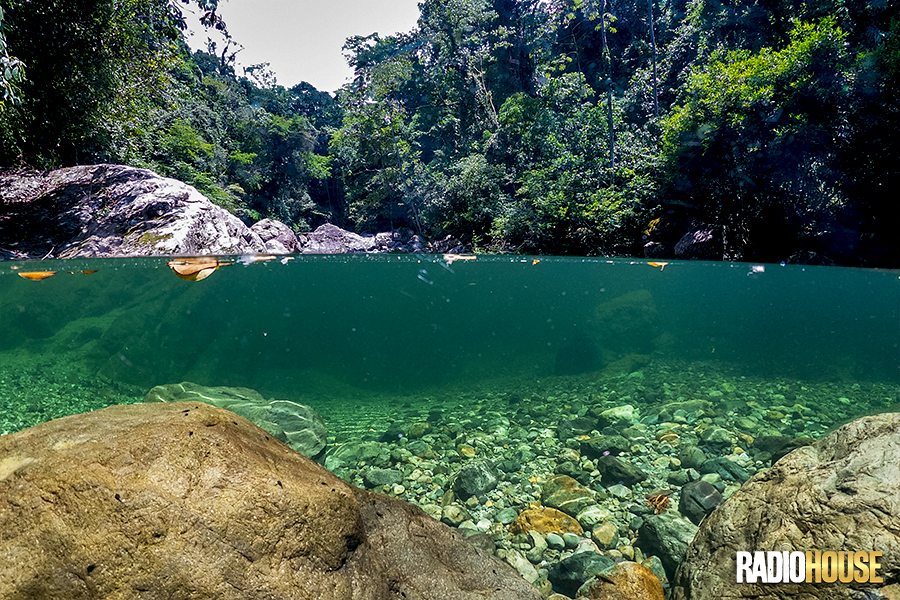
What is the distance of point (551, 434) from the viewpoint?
5934mm

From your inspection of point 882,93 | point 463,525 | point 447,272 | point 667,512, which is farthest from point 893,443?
point 447,272

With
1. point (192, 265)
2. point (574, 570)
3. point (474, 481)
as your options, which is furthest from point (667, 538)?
point (192, 265)

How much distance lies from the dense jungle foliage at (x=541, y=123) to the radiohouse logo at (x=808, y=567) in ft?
37.4

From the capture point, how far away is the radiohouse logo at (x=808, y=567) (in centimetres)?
207

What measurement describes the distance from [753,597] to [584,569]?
1.17 m

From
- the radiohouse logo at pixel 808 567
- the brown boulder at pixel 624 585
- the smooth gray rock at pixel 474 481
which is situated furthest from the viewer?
the smooth gray rock at pixel 474 481

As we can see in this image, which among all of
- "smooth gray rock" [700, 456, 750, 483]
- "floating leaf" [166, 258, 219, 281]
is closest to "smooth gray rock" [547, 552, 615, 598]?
"smooth gray rock" [700, 456, 750, 483]

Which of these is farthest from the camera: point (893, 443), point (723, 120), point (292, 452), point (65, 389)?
point (723, 120)

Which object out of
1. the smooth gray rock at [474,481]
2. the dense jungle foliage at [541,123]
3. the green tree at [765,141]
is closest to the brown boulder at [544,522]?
the smooth gray rock at [474,481]

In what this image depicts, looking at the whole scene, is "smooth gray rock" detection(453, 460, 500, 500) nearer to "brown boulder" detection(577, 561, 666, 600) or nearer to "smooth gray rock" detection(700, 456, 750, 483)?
"brown boulder" detection(577, 561, 666, 600)

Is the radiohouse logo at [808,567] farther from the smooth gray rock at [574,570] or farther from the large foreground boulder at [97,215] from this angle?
the large foreground boulder at [97,215]

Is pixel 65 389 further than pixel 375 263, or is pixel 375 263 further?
pixel 375 263

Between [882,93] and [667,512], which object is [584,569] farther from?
[882,93]

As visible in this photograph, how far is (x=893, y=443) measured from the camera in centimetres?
244
